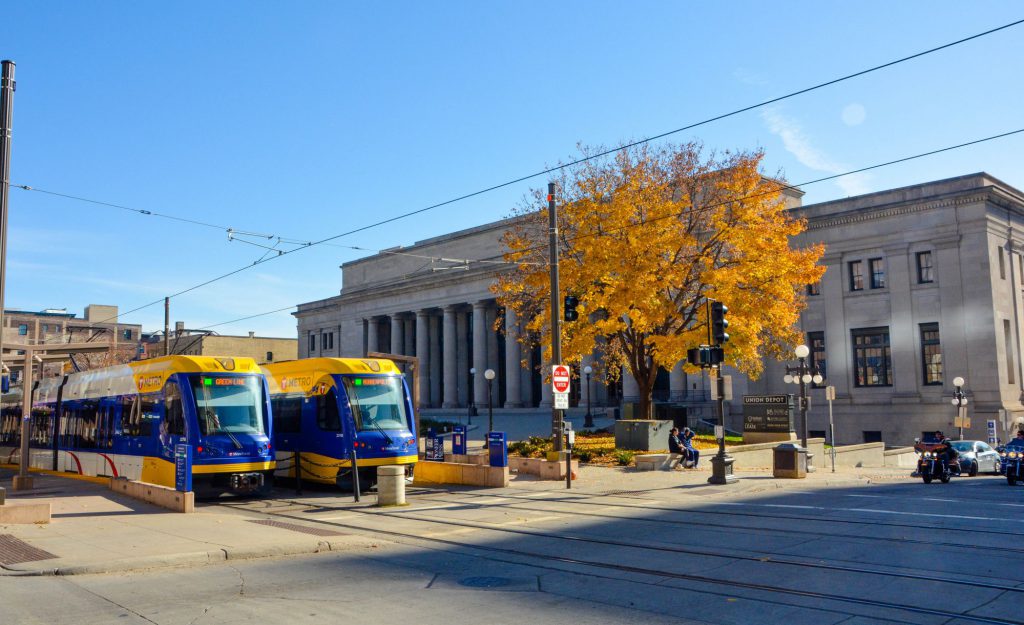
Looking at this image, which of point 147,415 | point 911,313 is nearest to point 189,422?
point 147,415

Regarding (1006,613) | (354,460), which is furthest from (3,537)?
(1006,613)

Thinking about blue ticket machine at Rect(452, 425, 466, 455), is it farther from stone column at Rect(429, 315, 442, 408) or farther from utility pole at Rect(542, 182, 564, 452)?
stone column at Rect(429, 315, 442, 408)

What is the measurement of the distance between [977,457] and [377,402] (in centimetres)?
2328

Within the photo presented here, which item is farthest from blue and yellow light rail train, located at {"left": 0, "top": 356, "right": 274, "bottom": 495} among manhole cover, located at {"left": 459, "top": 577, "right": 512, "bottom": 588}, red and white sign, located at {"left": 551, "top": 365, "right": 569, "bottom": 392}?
manhole cover, located at {"left": 459, "top": 577, "right": 512, "bottom": 588}

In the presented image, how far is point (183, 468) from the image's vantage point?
1816cm

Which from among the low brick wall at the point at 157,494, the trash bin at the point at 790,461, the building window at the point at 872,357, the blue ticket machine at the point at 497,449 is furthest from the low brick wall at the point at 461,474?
the building window at the point at 872,357

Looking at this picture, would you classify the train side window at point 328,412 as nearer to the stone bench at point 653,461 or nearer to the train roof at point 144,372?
the train roof at point 144,372

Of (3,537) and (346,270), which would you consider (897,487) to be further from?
(346,270)

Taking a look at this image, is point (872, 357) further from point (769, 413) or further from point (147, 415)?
point (147, 415)

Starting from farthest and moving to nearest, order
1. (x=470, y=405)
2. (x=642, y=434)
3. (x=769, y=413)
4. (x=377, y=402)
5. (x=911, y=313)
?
(x=470, y=405)
(x=911, y=313)
(x=769, y=413)
(x=642, y=434)
(x=377, y=402)

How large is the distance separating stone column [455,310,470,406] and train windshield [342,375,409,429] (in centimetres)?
5420

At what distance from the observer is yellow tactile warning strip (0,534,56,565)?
11.4 m

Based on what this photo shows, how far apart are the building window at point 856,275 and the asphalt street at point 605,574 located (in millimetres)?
34433

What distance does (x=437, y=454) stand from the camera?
89.4ft
